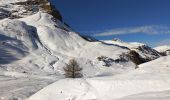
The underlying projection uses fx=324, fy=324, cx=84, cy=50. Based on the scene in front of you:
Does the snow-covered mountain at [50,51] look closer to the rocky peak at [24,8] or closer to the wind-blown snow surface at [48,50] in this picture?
the wind-blown snow surface at [48,50]

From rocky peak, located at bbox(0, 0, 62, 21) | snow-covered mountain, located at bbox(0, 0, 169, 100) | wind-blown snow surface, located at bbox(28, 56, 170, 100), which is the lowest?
wind-blown snow surface, located at bbox(28, 56, 170, 100)

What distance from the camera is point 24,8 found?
167m

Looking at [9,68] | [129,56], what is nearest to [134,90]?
[9,68]

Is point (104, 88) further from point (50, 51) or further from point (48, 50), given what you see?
point (48, 50)

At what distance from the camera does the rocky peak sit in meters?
159

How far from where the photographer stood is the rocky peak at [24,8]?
158625mm

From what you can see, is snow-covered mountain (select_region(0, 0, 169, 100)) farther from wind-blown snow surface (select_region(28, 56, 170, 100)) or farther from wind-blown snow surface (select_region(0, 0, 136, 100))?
wind-blown snow surface (select_region(28, 56, 170, 100))

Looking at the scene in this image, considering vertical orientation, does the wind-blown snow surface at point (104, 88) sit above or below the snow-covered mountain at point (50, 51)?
below

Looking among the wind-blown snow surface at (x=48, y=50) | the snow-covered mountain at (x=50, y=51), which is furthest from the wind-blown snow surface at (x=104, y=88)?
the wind-blown snow surface at (x=48, y=50)

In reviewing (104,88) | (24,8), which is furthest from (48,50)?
(104,88)

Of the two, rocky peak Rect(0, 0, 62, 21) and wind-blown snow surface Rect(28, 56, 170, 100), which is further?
rocky peak Rect(0, 0, 62, 21)

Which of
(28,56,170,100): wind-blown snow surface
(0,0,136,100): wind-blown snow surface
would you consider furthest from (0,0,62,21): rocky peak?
(28,56,170,100): wind-blown snow surface

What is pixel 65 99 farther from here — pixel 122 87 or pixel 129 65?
pixel 129 65

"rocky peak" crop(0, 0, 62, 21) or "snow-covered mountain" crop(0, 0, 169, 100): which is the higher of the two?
"rocky peak" crop(0, 0, 62, 21)
